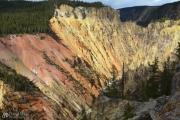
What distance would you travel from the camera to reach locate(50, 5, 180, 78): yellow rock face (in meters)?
94.4

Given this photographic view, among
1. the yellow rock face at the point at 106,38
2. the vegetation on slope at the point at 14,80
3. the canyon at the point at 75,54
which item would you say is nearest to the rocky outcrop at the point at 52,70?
the canyon at the point at 75,54

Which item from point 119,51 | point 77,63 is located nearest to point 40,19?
point 77,63

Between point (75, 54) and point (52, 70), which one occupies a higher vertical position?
point (75, 54)

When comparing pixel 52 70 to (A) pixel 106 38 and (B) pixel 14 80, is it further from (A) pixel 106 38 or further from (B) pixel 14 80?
(A) pixel 106 38

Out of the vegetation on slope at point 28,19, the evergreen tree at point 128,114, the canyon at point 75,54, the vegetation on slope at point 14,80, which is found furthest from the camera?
Result: the vegetation on slope at point 28,19

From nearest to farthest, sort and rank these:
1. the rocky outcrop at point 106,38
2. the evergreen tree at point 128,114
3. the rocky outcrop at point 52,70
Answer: the evergreen tree at point 128,114
the rocky outcrop at point 52,70
the rocky outcrop at point 106,38

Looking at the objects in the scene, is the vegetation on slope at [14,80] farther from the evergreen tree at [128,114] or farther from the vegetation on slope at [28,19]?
the evergreen tree at [128,114]

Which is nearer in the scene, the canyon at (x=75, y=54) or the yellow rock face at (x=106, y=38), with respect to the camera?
the canyon at (x=75, y=54)

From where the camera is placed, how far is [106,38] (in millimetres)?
113750

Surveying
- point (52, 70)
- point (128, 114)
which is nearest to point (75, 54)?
point (52, 70)

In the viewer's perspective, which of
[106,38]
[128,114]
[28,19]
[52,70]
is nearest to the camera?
[128,114]

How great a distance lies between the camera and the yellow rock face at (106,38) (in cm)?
9438

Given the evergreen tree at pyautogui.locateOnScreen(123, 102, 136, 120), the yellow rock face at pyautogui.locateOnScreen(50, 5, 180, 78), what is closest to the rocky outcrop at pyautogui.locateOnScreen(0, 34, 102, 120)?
the yellow rock face at pyautogui.locateOnScreen(50, 5, 180, 78)

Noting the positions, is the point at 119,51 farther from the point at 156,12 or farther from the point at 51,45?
the point at 156,12
